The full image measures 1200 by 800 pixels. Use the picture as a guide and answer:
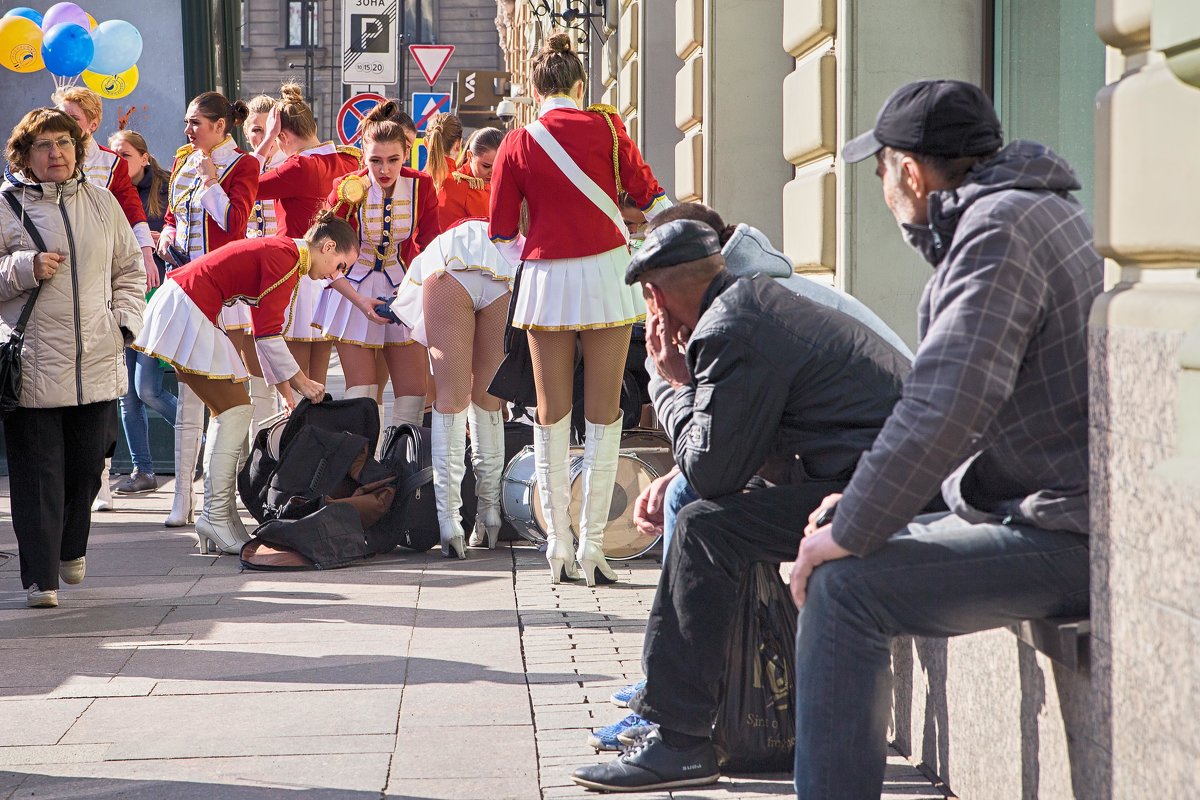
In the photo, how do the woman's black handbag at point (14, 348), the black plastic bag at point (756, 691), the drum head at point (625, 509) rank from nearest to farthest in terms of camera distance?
the black plastic bag at point (756, 691) < the woman's black handbag at point (14, 348) < the drum head at point (625, 509)

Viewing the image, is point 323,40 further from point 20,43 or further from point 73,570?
point 73,570

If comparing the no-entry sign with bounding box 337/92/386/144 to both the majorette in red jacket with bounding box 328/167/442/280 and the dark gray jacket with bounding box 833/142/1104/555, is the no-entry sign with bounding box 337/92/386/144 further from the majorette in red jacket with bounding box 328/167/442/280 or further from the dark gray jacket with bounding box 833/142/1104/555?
the dark gray jacket with bounding box 833/142/1104/555

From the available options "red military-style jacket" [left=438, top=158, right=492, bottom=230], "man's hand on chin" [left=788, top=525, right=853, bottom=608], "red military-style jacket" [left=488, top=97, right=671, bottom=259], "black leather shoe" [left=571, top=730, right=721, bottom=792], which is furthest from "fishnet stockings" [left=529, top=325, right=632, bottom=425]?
"man's hand on chin" [left=788, top=525, right=853, bottom=608]

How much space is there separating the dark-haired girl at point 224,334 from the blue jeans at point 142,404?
2424 mm

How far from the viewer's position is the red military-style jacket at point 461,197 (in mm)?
9250

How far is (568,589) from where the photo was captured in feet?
21.7

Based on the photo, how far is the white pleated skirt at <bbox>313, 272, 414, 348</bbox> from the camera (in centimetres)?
826

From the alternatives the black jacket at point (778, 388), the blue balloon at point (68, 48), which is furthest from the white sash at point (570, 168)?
the blue balloon at point (68, 48)

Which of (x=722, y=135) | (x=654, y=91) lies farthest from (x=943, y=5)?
(x=654, y=91)

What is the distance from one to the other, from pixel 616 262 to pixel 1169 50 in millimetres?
4066

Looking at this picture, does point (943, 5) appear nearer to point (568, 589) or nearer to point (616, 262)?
point (616, 262)

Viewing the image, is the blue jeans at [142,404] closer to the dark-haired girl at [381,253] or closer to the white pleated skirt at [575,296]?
the dark-haired girl at [381,253]

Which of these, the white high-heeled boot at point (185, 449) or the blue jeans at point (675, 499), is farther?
the white high-heeled boot at point (185, 449)

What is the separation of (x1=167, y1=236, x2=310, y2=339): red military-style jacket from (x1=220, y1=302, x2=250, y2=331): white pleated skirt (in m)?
1.50
